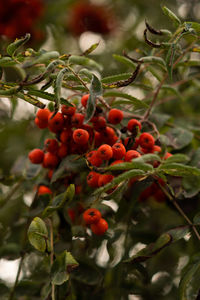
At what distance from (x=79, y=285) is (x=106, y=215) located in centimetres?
25

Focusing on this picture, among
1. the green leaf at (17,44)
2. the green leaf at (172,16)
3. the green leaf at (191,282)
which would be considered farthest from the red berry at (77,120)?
the green leaf at (191,282)

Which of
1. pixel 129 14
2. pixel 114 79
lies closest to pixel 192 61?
pixel 114 79

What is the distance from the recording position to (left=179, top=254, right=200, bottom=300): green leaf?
86 centimetres

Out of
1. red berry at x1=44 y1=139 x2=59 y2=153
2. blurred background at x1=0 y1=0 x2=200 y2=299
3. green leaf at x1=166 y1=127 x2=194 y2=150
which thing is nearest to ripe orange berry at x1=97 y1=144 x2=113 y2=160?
red berry at x1=44 y1=139 x2=59 y2=153

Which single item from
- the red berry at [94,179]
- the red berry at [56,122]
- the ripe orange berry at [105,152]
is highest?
the red berry at [56,122]

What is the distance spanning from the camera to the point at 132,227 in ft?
3.87

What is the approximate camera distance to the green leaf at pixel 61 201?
0.88 metres

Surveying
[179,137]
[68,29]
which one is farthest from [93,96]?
[68,29]

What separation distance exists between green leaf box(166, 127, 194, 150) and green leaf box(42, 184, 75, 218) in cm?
40

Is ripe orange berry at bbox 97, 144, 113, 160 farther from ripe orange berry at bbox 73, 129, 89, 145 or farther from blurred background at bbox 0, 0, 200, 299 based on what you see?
blurred background at bbox 0, 0, 200, 299

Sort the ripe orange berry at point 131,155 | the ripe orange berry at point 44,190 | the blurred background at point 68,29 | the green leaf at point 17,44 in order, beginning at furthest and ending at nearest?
the blurred background at point 68,29 < the ripe orange berry at point 44,190 < the ripe orange berry at point 131,155 < the green leaf at point 17,44

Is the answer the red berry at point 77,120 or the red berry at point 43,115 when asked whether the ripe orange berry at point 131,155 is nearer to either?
the red berry at point 77,120

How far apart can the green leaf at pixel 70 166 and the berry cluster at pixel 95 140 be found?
0.07 ft

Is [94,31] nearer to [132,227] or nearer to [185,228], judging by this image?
[132,227]
